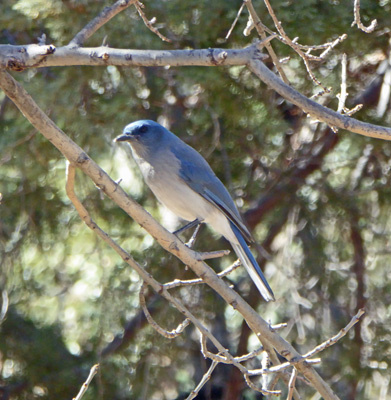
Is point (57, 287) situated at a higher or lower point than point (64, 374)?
higher

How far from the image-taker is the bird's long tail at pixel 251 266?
12.0ft

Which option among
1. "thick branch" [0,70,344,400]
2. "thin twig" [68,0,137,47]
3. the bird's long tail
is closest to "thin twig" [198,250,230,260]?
"thick branch" [0,70,344,400]

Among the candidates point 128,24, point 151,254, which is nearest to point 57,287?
point 151,254

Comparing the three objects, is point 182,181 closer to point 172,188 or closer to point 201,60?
point 172,188

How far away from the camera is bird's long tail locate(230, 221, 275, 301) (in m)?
3.66

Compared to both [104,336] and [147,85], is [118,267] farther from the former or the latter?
[147,85]

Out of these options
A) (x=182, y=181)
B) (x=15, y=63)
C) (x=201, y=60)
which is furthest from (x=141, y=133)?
(x=15, y=63)

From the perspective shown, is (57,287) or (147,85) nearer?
(147,85)

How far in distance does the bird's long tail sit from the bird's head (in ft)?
2.37

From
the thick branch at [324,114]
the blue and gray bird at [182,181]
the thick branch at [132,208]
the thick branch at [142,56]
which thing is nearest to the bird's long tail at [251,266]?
the blue and gray bird at [182,181]

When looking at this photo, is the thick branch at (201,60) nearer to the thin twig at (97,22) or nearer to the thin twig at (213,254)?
the thin twig at (97,22)

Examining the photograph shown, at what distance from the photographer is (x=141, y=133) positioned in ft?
13.6

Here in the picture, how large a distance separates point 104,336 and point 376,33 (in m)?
2.80

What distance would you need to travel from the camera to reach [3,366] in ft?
16.2
